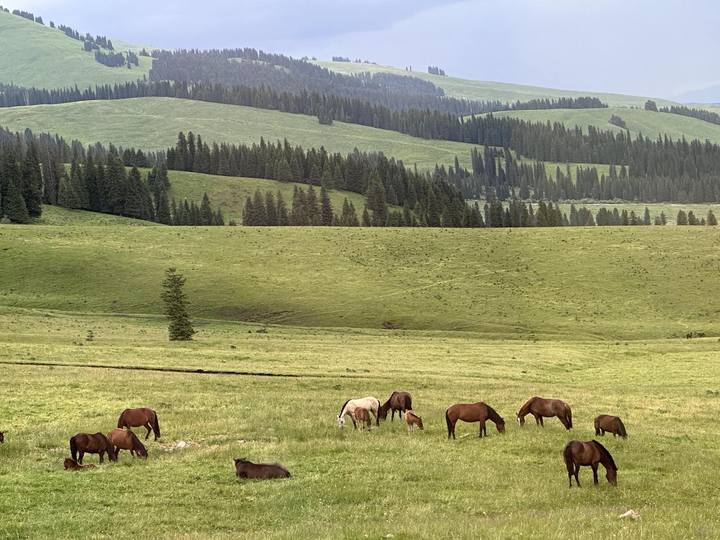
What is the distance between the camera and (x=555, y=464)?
67.8ft

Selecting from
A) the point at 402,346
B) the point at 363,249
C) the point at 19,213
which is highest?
the point at 19,213

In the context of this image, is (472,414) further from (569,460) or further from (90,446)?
(90,446)

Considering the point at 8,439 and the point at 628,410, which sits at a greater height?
the point at 8,439

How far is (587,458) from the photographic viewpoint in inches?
712

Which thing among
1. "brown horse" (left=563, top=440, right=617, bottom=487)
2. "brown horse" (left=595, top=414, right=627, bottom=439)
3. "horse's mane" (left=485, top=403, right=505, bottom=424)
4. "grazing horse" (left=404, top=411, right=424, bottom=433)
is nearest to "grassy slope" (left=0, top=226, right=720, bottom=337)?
"brown horse" (left=595, top=414, right=627, bottom=439)

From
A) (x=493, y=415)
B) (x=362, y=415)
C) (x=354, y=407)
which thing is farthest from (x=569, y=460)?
(x=354, y=407)

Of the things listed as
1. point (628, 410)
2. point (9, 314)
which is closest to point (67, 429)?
point (628, 410)

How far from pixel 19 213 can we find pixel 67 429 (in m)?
123

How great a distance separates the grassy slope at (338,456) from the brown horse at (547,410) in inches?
18.1

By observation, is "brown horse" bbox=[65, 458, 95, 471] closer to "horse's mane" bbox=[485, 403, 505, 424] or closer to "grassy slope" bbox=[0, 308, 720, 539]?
"grassy slope" bbox=[0, 308, 720, 539]

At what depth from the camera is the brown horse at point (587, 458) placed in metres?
18.1

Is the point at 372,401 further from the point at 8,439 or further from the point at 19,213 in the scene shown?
the point at 19,213

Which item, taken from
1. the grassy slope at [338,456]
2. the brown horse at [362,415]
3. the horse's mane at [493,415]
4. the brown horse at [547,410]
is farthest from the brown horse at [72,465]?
the brown horse at [547,410]

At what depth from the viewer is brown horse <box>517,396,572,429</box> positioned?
25.6 metres
